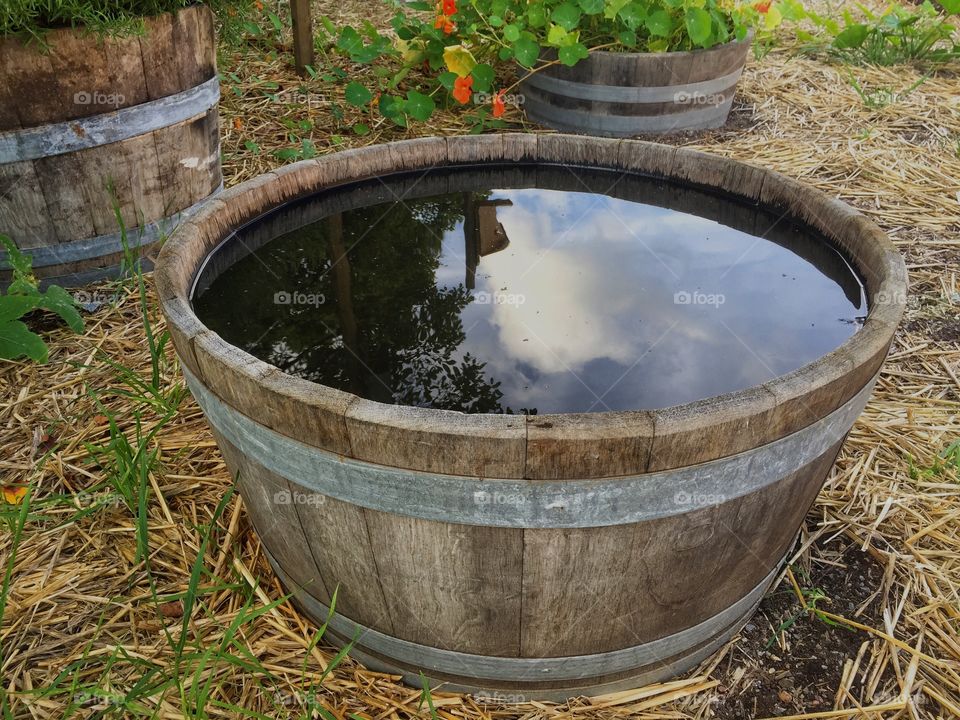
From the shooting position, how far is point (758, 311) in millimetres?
1729

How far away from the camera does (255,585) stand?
1652 millimetres

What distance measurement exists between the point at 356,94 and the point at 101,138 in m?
1.63

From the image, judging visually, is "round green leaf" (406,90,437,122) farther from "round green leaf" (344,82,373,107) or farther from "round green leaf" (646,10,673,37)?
"round green leaf" (646,10,673,37)

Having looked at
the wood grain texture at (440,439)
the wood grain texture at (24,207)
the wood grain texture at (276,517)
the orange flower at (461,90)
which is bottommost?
the wood grain texture at (276,517)

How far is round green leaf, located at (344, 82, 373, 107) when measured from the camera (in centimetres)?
394

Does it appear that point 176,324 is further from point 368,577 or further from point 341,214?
point 341,214

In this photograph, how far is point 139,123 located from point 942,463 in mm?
2818

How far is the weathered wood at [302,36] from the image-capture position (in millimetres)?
4238

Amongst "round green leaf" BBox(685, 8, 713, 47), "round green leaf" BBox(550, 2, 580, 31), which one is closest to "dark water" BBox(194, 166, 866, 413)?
"round green leaf" BBox(550, 2, 580, 31)

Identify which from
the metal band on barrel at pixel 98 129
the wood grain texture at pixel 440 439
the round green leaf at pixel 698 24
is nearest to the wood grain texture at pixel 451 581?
the wood grain texture at pixel 440 439

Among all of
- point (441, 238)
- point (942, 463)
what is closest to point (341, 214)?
point (441, 238)

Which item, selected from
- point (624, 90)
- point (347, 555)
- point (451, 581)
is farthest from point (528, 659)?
point (624, 90)

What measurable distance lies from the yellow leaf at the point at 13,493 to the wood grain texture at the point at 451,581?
1.20m

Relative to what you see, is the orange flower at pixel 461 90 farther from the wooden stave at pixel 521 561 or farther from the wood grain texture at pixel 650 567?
the wood grain texture at pixel 650 567
